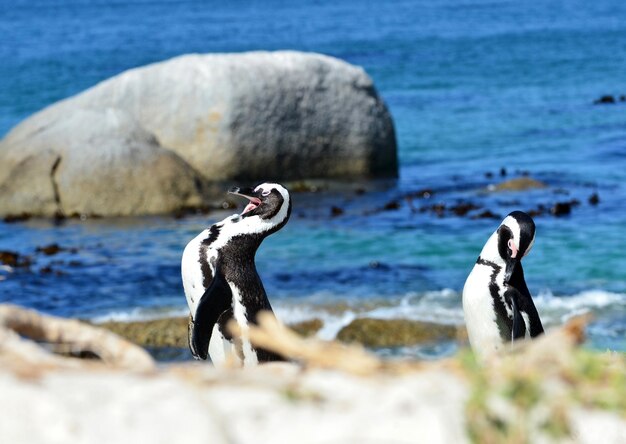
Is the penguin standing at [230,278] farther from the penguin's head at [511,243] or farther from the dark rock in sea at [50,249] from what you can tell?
the dark rock in sea at [50,249]

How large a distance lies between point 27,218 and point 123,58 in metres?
32.1

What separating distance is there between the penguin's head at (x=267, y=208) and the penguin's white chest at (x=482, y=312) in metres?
1.09

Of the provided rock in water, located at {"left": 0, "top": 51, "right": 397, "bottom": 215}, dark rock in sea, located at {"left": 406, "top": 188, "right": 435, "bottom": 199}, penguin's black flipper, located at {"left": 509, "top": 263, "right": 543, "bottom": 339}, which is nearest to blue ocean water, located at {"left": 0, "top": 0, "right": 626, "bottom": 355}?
dark rock in sea, located at {"left": 406, "top": 188, "right": 435, "bottom": 199}

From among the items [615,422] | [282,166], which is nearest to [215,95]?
[282,166]

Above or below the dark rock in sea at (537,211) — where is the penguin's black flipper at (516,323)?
above

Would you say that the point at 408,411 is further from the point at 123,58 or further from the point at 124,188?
the point at 123,58

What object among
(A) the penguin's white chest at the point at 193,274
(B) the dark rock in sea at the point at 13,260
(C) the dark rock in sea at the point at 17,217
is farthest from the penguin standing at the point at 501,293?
(C) the dark rock in sea at the point at 17,217

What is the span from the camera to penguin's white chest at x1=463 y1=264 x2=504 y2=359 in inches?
272

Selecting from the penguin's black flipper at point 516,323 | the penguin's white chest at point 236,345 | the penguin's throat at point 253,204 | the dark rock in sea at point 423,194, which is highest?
the penguin's throat at point 253,204

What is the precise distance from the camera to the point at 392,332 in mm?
12078

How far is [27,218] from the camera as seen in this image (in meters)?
17.9

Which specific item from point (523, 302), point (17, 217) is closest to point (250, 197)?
point (523, 302)

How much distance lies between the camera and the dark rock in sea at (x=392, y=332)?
1195 centimetres

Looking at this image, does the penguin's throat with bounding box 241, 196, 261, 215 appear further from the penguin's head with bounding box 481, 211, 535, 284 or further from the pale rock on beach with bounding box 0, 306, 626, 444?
the pale rock on beach with bounding box 0, 306, 626, 444
